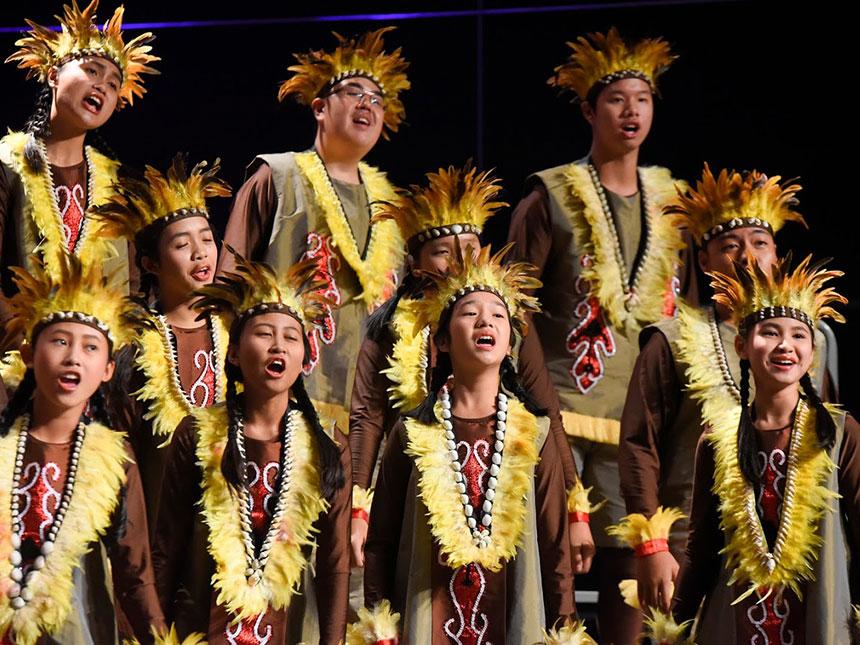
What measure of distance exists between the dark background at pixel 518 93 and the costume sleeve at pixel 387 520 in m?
2.04

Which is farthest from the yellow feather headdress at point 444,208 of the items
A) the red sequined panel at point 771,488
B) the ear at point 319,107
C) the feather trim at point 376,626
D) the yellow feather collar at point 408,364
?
the feather trim at point 376,626

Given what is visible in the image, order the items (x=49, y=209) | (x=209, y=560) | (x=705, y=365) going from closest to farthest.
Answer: (x=209, y=560)
(x=705, y=365)
(x=49, y=209)

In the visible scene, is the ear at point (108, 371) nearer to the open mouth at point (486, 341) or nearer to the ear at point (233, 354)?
the ear at point (233, 354)

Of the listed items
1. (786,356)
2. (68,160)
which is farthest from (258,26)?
(786,356)

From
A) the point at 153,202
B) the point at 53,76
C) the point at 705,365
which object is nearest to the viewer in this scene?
the point at 705,365

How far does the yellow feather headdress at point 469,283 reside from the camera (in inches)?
156

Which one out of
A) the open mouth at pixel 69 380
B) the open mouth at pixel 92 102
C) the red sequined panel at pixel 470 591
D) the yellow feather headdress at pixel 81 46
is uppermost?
the yellow feather headdress at pixel 81 46

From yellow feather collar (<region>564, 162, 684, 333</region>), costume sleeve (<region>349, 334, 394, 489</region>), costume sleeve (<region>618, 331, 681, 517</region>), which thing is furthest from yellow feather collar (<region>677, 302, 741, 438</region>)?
costume sleeve (<region>349, 334, 394, 489</region>)

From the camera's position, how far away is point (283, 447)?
150 inches

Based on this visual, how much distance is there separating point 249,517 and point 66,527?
0.39 metres

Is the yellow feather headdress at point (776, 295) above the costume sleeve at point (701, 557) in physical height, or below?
above

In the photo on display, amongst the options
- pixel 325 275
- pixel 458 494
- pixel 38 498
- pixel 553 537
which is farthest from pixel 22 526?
pixel 325 275

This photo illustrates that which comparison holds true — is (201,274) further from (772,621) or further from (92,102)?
(772,621)

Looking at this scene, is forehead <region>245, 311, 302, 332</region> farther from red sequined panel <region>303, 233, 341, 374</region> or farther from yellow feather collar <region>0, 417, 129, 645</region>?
red sequined panel <region>303, 233, 341, 374</region>
